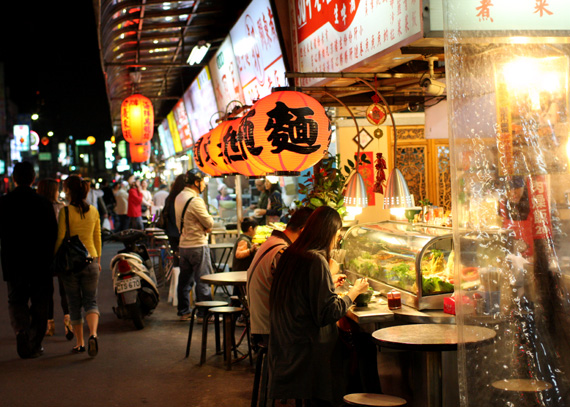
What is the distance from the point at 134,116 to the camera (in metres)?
15.6

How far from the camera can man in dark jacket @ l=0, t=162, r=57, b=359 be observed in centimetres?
778

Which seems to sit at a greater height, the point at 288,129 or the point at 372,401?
the point at 288,129

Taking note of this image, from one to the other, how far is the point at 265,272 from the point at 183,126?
1602 centimetres

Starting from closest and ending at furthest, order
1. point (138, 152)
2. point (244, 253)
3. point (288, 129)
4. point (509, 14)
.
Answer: point (509, 14), point (288, 129), point (244, 253), point (138, 152)

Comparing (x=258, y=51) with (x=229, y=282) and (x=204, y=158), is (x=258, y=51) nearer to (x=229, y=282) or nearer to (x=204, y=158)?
(x=204, y=158)

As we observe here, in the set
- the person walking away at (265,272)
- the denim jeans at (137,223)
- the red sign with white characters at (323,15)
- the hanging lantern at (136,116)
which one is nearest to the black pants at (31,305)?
the person walking away at (265,272)

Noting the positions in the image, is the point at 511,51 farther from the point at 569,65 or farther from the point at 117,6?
the point at 117,6

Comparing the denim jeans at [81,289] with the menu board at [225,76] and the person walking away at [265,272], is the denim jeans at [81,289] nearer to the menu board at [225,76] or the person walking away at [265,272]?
the person walking away at [265,272]

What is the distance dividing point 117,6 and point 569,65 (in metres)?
8.78

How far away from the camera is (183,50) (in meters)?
13.4

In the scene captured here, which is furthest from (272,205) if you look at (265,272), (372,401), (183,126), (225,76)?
(183,126)

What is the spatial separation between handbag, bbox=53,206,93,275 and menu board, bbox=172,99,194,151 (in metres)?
12.1

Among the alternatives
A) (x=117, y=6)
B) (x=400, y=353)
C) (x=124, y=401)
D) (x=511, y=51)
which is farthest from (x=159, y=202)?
(x=511, y=51)

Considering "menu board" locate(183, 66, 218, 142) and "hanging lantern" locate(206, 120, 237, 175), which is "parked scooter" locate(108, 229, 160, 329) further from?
"menu board" locate(183, 66, 218, 142)
